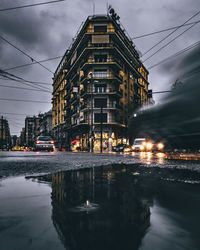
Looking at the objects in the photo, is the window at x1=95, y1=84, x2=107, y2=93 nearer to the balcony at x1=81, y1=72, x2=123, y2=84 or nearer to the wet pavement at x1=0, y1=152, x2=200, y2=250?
the balcony at x1=81, y1=72, x2=123, y2=84

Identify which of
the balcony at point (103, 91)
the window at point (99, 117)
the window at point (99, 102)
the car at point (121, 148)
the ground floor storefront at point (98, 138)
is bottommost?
the car at point (121, 148)

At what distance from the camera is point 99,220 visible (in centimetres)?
176

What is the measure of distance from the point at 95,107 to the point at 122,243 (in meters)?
36.9

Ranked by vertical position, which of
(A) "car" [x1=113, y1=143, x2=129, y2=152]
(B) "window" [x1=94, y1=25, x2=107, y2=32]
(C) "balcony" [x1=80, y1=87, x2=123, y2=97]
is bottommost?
(A) "car" [x1=113, y1=143, x2=129, y2=152]

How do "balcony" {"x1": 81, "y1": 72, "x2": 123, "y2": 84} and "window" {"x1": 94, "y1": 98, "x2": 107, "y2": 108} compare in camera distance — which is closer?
"balcony" {"x1": 81, "y1": 72, "x2": 123, "y2": 84}

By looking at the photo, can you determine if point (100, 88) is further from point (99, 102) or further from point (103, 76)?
point (99, 102)

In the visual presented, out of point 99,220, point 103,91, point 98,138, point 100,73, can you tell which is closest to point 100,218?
point 99,220

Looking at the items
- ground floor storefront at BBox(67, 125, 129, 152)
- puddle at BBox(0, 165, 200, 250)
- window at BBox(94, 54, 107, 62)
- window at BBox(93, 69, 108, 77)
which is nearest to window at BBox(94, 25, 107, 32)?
window at BBox(94, 54, 107, 62)

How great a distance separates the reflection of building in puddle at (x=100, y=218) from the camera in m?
1.37

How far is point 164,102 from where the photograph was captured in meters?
11.1

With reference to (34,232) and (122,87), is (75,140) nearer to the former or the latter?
(122,87)

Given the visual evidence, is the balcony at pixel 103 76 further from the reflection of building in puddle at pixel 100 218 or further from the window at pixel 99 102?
the reflection of building in puddle at pixel 100 218

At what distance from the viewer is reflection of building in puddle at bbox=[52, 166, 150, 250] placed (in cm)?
137

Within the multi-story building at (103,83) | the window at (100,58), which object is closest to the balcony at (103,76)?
the multi-story building at (103,83)
